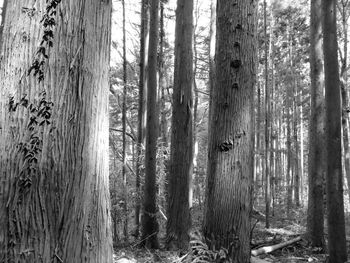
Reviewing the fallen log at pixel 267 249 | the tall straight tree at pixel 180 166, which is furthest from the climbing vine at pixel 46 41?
the fallen log at pixel 267 249

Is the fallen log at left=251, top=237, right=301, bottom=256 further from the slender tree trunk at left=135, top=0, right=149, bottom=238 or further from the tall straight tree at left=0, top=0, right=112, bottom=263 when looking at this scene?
the tall straight tree at left=0, top=0, right=112, bottom=263

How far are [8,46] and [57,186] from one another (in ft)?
2.56

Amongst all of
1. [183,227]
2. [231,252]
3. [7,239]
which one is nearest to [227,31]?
[231,252]

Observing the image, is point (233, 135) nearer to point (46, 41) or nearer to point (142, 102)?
point (46, 41)

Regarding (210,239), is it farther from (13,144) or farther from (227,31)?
(13,144)

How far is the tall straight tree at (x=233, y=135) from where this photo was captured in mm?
3775

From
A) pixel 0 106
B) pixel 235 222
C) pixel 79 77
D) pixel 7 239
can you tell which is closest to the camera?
pixel 7 239

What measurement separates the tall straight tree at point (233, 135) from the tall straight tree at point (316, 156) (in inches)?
282

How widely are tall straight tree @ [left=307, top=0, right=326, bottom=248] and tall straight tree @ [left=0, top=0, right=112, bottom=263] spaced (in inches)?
367

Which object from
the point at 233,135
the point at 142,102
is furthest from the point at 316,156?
the point at 233,135

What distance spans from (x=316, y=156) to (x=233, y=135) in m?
7.38

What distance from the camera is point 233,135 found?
Result: 3855 mm

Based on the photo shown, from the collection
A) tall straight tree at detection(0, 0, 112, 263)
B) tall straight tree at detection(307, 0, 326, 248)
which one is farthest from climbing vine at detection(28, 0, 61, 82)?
tall straight tree at detection(307, 0, 326, 248)

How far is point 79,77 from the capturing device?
203 cm
